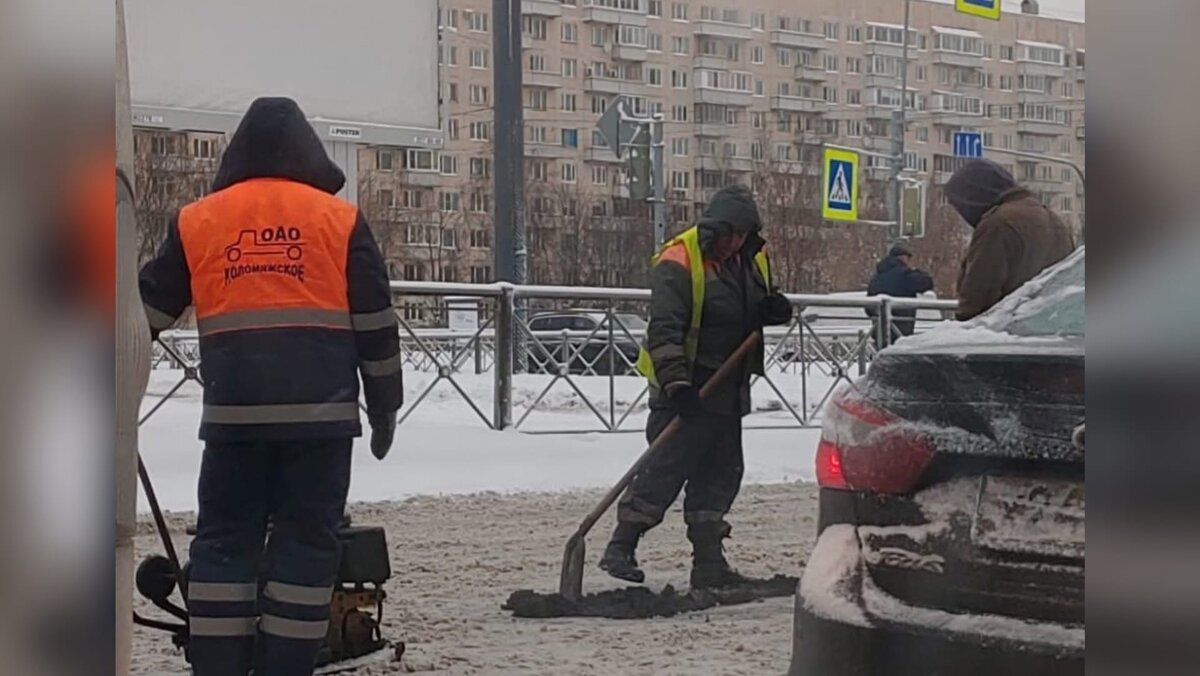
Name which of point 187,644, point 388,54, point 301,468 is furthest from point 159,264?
point 388,54

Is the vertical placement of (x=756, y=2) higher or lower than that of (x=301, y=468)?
higher

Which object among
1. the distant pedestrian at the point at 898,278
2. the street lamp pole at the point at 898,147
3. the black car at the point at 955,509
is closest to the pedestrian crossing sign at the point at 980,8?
the street lamp pole at the point at 898,147

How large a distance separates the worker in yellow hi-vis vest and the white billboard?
2.45 ft

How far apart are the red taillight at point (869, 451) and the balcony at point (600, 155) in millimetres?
1806

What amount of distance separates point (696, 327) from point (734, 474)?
420 millimetres

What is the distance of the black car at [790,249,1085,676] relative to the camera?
1.69 meters

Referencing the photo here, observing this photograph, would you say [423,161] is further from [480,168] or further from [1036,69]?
[1036,69]

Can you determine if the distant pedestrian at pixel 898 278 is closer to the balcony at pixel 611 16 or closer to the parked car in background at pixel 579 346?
the balcony at pixel 611 16

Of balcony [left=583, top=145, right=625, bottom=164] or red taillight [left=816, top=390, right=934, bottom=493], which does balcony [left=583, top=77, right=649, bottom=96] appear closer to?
balcony [left=583, top=145, right=625, bottom=164]

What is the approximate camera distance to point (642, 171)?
360 centimetres

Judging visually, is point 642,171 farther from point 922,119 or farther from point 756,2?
point 922,119

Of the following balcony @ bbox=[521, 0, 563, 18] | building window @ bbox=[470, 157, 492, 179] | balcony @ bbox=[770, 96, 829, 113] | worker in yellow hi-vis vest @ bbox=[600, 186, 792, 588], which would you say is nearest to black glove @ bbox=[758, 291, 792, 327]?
worker in yellow hi-vis vest @ bbox=[600, 186, 792, 588]

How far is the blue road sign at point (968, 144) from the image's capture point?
3.22 metres

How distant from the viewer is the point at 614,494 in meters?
3.60
